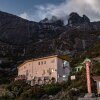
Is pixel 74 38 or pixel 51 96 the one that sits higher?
pixel 74 38

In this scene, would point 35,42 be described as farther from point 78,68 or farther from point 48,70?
point 78,68

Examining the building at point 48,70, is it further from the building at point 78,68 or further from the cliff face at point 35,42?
the cliff face at point 35,42

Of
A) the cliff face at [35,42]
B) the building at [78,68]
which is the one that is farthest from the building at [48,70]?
the cliff face at [35,42]

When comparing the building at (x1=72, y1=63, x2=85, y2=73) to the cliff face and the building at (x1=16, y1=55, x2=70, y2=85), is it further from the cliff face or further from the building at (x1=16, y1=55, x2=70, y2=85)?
the cliff face

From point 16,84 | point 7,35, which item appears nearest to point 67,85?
point 16,84

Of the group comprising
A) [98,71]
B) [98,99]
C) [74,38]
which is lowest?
[98,99]

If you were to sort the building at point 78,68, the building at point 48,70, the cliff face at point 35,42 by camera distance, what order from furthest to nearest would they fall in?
the cliff face at point 35,42 < the building at point 48,70 < the building at point 78,68

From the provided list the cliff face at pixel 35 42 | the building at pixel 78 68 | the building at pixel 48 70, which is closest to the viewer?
the building at pixel 78 68

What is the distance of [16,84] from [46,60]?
15.0m

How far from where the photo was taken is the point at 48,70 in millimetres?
91750

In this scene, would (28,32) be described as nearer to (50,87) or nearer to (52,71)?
(52,71)

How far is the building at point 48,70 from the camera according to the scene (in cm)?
8905

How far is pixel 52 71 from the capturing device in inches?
3580

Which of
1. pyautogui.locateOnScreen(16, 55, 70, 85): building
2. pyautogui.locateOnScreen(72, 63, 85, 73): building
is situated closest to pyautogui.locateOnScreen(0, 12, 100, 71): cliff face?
pyautogui.locateOnScreen(16, 55, 70, 85): building
